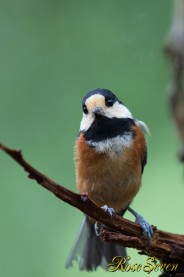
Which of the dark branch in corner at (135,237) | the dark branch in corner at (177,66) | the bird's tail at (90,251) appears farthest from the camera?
the bird's tail at (90,251)

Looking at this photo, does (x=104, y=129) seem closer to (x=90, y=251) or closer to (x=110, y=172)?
(x=110, y=172)

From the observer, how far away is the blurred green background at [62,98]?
303 cm

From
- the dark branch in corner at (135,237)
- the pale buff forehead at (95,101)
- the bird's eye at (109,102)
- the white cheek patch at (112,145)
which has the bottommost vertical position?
the dark branch in corner at (135,237)

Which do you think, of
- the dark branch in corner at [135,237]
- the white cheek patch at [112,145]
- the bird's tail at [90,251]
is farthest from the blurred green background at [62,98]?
the dark branch in corner at [135,237]

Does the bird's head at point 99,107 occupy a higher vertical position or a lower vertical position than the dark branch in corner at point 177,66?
higher

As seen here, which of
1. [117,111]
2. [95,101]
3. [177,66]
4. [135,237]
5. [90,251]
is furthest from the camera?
[90,251]

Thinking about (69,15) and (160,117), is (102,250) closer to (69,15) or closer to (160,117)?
(160,117)

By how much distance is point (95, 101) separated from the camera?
94.7 inches

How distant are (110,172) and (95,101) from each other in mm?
349

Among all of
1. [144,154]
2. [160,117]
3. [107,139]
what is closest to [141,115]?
[160,117]

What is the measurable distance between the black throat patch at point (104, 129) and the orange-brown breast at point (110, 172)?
6 centimetres

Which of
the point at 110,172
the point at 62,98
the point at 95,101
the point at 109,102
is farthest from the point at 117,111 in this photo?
the point at 62,98

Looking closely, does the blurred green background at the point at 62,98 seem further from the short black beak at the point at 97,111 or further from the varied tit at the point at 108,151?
the short black beak at the point at 97,111

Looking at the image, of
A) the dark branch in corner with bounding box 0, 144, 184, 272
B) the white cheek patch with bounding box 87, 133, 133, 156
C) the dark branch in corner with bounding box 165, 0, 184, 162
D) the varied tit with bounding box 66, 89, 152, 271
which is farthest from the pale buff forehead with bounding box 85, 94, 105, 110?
the dark branch in corner with bounding box 165, 0, 184, 162
